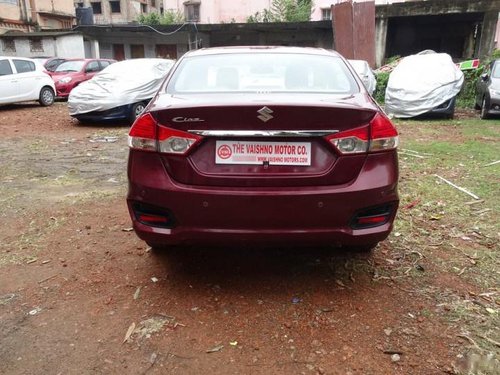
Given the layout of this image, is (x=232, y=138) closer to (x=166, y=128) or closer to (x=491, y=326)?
(x=166, y=128)

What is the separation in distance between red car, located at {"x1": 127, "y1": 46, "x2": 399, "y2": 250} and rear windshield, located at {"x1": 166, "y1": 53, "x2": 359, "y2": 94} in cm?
31

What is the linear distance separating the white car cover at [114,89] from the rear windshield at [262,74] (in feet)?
23.2

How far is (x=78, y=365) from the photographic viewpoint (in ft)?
7.35

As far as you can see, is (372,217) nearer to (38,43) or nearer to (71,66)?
(71,66)

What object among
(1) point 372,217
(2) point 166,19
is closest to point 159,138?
(1) point 372,217

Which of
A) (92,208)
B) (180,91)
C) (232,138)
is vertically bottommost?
(92,208)

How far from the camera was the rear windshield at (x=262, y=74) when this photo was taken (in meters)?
2.95

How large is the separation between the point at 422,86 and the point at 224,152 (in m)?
9.91

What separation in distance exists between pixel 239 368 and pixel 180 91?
171cm

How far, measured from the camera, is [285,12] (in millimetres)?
33906

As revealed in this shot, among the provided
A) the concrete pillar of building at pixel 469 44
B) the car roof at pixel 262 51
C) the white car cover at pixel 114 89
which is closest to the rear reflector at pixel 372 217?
the car roof at pixel 262 51

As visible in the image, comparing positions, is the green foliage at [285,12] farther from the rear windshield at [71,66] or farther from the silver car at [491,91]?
the silver car at [491,91]

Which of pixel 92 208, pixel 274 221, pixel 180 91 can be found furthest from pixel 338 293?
pixel 92 208

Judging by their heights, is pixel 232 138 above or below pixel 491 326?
above
